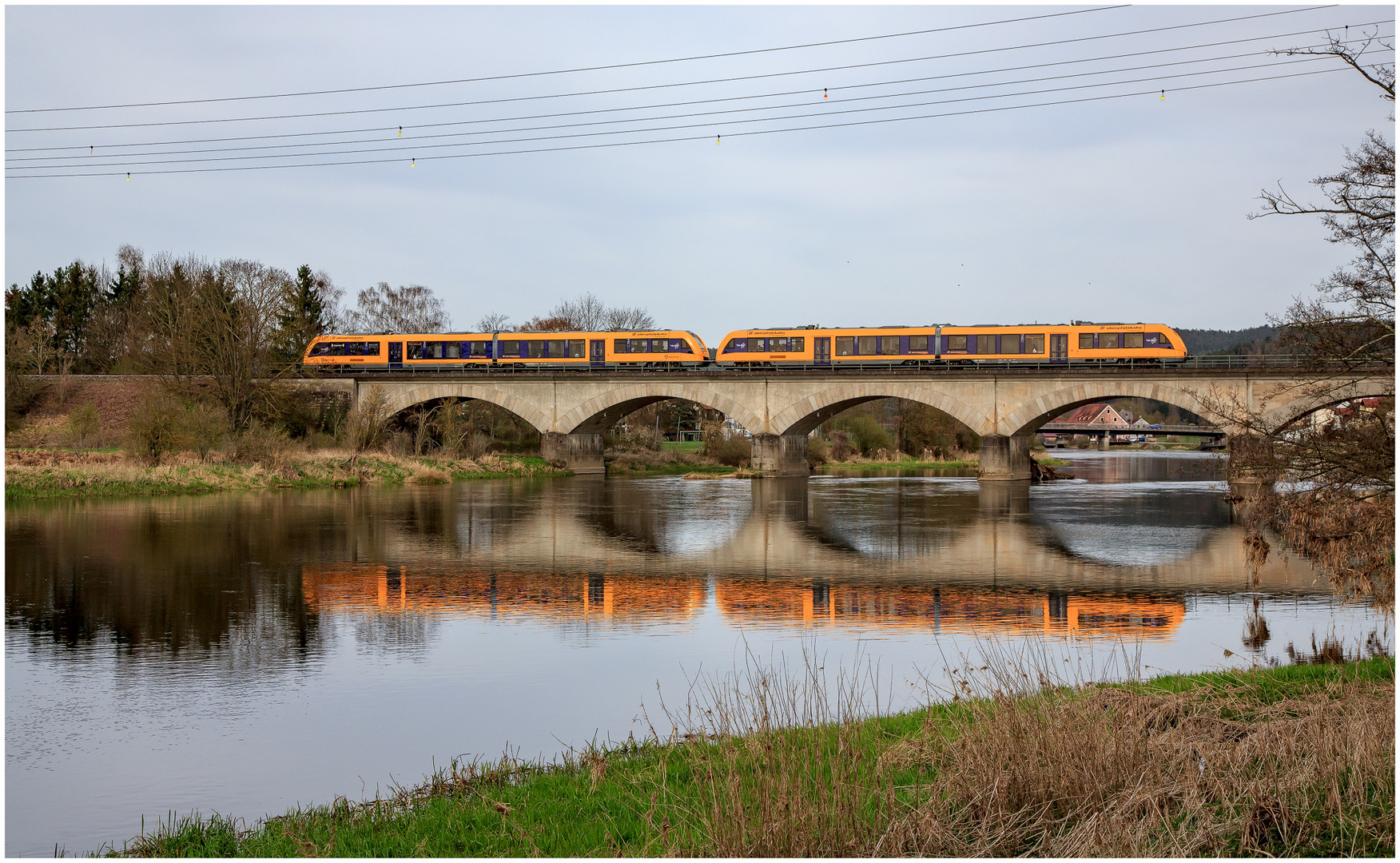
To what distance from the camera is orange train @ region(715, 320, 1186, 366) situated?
49.2 meters

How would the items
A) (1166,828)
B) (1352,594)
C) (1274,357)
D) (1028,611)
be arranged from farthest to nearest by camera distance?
(1274,357) < (1028,611) < (1352,594) < (1166,828)

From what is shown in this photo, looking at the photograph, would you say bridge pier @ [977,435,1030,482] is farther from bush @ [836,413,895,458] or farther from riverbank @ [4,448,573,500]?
riverbank @ [4,448,573,500]

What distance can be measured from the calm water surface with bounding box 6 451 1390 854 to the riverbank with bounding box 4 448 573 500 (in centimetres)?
407

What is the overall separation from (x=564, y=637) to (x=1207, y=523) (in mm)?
24244

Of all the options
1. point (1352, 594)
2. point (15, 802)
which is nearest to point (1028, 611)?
point (1352, 594)

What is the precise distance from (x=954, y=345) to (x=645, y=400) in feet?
58.5

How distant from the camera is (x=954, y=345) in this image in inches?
2062

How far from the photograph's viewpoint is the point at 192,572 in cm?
1880

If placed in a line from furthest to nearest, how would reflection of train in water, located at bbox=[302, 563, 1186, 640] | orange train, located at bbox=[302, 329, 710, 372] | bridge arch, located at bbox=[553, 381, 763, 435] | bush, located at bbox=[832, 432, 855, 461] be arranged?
1. bush, located at bbox=[832, 432, 855, 461]
2. orange train, located at bbox=[302, 329, 710, 372]
3. bridge arch, located at bbox=[553, 381, 763, 435]
4. reflection of train in water, located at bbox=[302, 563, 1186, 640]

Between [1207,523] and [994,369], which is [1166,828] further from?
[994,369]

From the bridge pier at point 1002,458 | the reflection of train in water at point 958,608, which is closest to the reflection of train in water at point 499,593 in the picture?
the reflection of train in water at point 958,608

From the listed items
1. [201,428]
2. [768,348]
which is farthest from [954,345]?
[201,428]

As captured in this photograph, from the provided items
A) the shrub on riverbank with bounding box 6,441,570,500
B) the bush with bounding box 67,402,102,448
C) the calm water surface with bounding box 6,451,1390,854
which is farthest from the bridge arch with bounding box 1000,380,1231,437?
the bush with bounding box 67,402,102,448

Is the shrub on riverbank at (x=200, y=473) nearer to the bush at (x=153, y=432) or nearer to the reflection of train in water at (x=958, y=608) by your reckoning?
the bush at (x=153, y=432)
